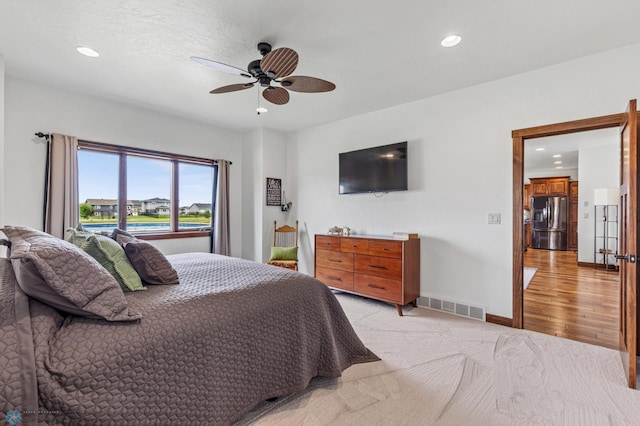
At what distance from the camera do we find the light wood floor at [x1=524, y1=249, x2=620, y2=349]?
2.91 meters

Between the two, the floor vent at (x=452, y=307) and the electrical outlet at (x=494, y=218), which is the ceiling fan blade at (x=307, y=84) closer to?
the electrical outlet at (x=494, y=218)

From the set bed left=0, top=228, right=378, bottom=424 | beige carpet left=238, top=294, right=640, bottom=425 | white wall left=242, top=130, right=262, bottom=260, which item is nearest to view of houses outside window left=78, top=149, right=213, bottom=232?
white wall left=242, top=130, right=262, bottom=260

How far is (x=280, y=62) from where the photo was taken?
215 cm

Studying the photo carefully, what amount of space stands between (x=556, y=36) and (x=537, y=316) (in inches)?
110

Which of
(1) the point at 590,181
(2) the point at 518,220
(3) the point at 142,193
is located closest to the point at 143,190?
(3) the point at 142,193

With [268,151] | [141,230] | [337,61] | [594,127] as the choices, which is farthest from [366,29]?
[141,230]

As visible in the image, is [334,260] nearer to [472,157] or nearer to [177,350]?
[472,157]

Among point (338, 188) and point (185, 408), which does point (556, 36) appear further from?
point (185, 408)

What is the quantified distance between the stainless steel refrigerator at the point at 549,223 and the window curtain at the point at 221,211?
9.02m

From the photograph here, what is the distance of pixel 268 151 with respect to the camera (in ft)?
16.4

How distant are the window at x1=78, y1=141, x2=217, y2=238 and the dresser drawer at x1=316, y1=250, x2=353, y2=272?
1949mm

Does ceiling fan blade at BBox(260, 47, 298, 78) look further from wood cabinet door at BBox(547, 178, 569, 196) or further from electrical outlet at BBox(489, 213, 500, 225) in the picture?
wood cabinet door at BBox(547, 178, 569, 196)

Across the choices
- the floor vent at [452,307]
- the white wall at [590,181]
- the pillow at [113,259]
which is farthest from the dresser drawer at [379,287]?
the white wall at [590,181]

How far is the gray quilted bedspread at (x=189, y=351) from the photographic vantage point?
42.2 inches
